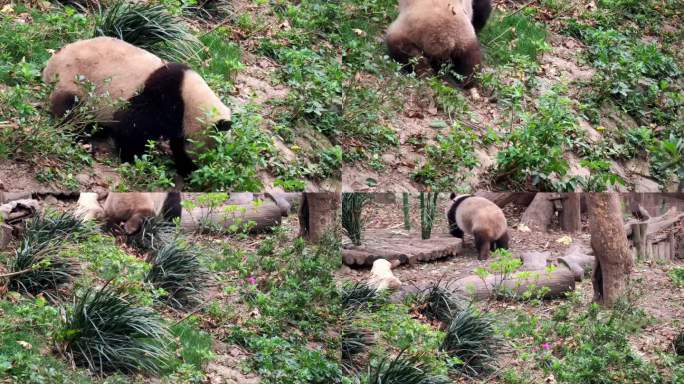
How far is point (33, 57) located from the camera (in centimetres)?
460

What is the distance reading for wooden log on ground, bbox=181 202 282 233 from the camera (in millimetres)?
4387

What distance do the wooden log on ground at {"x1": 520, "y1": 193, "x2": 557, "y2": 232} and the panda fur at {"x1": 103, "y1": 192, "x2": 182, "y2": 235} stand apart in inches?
77.1

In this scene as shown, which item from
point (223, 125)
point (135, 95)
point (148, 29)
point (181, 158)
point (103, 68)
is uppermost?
point (148, 29)

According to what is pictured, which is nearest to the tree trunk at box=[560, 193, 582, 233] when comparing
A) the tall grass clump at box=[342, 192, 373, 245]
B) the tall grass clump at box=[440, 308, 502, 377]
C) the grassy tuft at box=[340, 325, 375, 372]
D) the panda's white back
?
the tall grass clump at box=[440, 308, 502, 377]

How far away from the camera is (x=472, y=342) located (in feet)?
A: 15.3

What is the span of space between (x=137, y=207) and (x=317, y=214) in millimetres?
977

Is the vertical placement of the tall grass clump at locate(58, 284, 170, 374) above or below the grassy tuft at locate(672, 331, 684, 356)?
above

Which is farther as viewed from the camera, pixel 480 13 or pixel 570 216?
pixel 480 13

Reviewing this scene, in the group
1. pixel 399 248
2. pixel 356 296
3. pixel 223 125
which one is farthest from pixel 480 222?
pixel 223 125

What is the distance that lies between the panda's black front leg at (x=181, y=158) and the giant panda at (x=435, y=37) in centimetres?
167

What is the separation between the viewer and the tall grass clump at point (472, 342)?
182 inches

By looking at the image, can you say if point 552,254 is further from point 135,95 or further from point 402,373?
point 135,95

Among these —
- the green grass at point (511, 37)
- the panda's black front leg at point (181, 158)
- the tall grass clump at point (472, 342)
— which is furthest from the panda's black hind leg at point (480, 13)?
the panda's black front leg at point (181, 158)

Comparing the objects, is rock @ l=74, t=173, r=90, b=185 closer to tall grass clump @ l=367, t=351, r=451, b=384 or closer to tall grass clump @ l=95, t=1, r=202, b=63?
tall grass clump @ l=95, t=1, r=202, b=63
